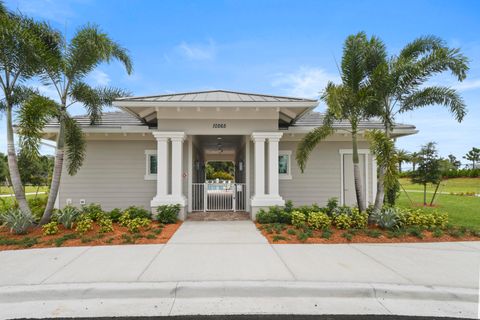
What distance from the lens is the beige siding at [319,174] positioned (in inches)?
462

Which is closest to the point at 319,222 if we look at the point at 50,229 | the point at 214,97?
the point at 214,97

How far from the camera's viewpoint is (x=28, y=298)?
413 cm

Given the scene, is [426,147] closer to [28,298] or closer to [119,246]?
[119,246]

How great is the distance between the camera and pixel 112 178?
11539 millimetres

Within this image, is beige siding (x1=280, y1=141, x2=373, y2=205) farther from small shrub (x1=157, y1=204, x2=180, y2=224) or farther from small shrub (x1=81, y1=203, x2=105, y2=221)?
small shrub (x1=81, y1=203, x2=105, y2=221)

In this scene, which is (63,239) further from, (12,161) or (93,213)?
(12,161)

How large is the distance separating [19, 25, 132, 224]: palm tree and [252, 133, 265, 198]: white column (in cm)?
513

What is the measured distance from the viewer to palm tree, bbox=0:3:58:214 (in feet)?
23.7

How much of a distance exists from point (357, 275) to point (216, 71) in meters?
16.9

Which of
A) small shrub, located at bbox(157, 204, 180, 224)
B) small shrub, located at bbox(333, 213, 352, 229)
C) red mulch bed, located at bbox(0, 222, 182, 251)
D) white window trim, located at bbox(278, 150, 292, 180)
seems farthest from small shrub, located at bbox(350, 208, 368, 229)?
small shrub, located at bbox(157, 204, 180, 224)

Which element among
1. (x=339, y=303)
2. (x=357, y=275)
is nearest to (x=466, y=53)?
(x=357, y=275)

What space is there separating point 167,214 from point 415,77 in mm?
8878

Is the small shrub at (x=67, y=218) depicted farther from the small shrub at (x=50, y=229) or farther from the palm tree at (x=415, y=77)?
the palm tree at (x=415, y=77)

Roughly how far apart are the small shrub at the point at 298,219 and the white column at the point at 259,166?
161 centimetres
